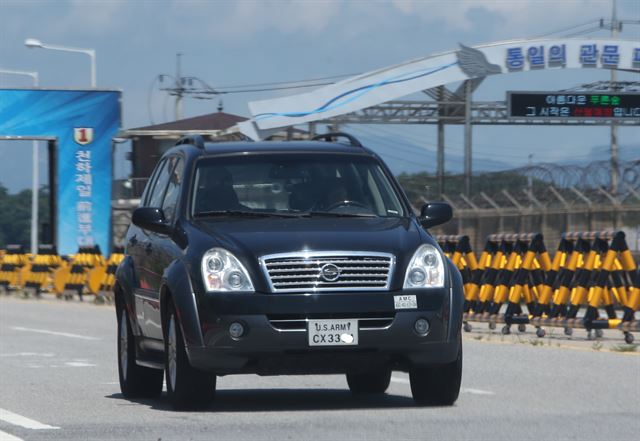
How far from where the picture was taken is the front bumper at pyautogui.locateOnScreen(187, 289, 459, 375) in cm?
994

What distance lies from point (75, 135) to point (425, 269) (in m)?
35.6

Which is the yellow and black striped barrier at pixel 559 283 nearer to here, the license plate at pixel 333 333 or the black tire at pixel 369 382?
the black tire at pixel 369 382

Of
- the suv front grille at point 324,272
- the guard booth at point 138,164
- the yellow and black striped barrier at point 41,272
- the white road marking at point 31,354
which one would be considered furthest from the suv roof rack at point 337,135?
the guard booth at point 138,164

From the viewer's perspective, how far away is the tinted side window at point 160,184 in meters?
12.1

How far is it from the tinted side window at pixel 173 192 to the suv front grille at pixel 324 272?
1328mm

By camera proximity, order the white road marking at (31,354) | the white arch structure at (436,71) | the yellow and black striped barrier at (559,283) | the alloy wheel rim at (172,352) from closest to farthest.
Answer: the alloy wheel rim at (172,352), the white road marking at (31,354), the yellow and black striped barrier at (559,283), the white arch structure at (436,71)

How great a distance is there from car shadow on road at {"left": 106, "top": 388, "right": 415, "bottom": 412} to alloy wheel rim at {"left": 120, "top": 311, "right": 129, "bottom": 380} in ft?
0.67

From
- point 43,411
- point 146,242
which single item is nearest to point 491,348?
point 146,242

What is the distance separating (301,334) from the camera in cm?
993

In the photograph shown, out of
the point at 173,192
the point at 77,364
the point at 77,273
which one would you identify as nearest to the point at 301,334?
the point at 173,192

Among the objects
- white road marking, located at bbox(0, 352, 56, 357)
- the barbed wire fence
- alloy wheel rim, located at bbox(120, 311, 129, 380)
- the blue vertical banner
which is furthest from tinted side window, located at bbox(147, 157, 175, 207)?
the blue vertical banner

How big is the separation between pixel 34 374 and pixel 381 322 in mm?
5280

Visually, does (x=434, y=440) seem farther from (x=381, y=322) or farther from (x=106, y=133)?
(x=106, y=133)

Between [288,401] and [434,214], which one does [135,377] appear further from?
[434,214]
